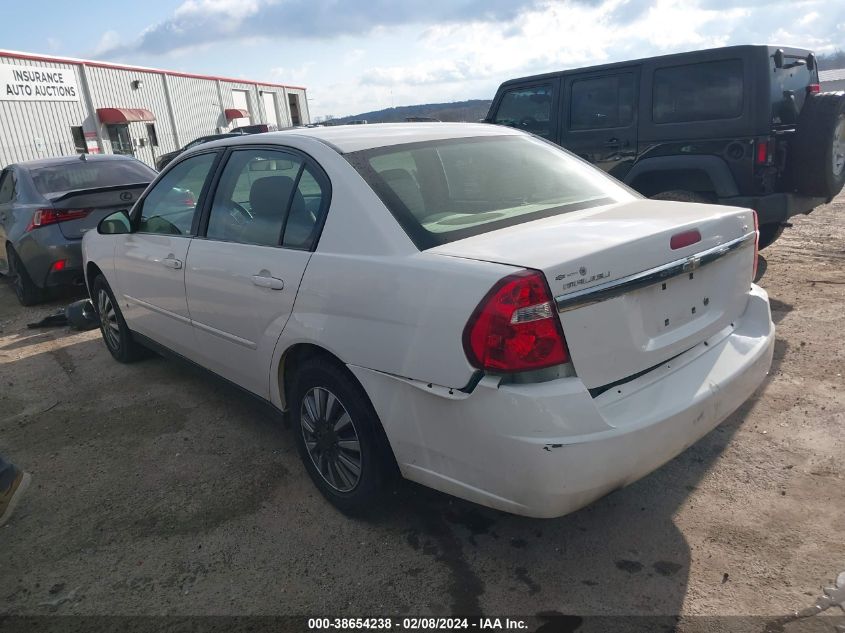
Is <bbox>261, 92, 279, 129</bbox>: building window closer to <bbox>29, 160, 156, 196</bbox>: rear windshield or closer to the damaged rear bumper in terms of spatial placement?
<bbox>29, 160, 156, 196</bbox>: rear windshield

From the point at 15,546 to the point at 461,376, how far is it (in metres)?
2.31

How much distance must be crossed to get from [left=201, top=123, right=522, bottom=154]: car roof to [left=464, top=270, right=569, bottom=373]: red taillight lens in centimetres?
119

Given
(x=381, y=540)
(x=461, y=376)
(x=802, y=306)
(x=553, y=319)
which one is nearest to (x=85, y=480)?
(x=381, y=540)

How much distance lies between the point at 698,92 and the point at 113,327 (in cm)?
550

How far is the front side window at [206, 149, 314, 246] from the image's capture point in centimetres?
304

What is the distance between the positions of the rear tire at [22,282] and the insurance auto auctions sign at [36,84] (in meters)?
15.9

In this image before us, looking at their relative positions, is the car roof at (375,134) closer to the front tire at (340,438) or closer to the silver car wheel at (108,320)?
the front tire at (340,438)

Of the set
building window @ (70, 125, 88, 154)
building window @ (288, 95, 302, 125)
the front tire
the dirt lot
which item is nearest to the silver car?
the dirt lot

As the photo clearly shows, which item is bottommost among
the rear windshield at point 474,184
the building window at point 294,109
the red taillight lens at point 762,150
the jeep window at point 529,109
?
the red taillight lens at point 762,150

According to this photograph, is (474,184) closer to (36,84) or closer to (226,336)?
(226,336)

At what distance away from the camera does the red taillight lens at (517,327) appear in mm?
2078

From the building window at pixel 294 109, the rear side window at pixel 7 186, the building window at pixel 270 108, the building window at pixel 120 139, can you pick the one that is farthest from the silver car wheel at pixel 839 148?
the building window at pixel 294 109

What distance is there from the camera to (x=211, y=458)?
3.62 metres

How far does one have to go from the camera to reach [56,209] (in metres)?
6.84
